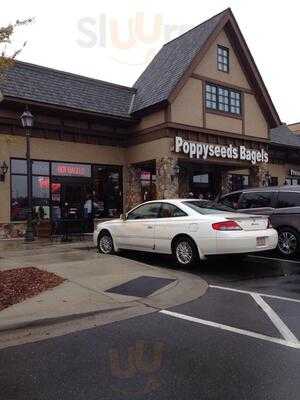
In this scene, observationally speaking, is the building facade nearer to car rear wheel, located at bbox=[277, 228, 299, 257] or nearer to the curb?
car rear wheel, located at bbox=[277, 228, 299, 257]

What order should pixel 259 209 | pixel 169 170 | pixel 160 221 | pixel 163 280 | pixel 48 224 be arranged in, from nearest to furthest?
1. pixel 163 280
2. pixel 160 221
3. pixel 259 209
4. pixel 48 224
5. pixel 169 170

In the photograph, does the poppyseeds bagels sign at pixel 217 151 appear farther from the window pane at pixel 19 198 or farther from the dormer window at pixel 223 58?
the window pane at pixel 19 198

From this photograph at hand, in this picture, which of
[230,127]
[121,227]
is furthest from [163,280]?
[230,127]

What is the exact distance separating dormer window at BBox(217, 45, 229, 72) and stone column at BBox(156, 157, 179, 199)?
567 centimetres

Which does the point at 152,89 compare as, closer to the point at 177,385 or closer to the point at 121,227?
the point at 121,227

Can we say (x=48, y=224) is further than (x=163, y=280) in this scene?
Yes

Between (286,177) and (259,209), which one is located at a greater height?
(286,177)

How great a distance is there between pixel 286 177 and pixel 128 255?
1847cm

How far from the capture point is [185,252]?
34.8 feet

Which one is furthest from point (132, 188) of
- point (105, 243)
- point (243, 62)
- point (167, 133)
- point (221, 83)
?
point (105, 243)

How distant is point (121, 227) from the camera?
12258 mm

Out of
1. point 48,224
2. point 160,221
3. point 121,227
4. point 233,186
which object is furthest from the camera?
point 233,186

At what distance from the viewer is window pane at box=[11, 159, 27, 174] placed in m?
17.8

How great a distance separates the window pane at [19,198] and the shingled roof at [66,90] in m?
3.04
